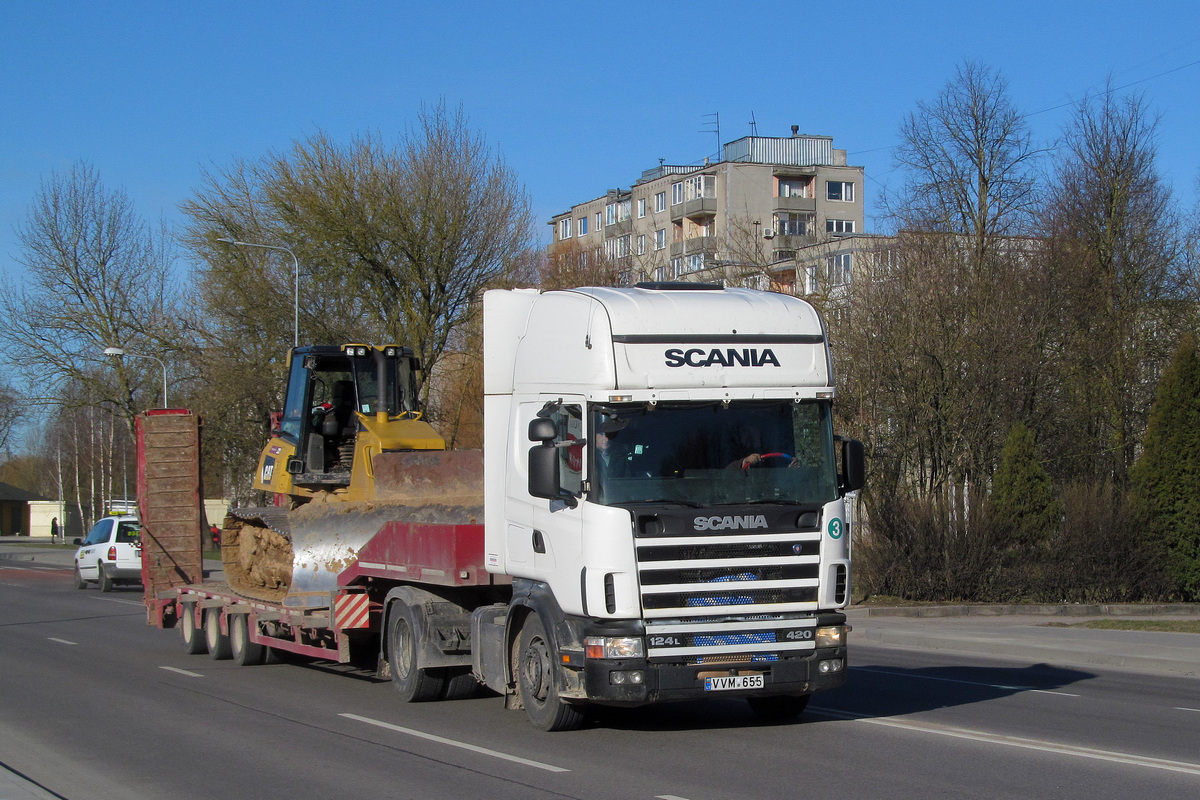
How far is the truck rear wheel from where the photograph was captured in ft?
51.1

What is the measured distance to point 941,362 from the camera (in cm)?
2591

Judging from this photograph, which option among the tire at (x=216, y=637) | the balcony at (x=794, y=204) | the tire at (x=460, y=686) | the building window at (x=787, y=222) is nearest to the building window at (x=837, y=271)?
the tire at (x=216, y=637)

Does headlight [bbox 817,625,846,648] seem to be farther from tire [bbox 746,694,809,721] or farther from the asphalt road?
tire [bbox 746,694,809,721]

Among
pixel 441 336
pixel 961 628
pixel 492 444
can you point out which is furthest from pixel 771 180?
pixel 492 444

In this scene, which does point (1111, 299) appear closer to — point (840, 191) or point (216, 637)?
point (216, 637)

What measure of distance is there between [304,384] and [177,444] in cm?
194

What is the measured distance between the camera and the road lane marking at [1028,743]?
8625mm

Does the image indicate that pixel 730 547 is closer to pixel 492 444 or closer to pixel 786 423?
pixel 786 423

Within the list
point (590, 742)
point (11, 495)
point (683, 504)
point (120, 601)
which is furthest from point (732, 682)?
point (11, 495)

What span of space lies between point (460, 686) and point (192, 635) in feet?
20.0

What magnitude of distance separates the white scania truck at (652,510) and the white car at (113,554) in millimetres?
21248

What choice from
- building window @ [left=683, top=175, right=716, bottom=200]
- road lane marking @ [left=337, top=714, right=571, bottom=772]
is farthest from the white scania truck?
building window @ [left=683, top=175, right=716, bottom=200]

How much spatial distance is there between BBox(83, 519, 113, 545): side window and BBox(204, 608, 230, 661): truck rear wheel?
51.5 feet

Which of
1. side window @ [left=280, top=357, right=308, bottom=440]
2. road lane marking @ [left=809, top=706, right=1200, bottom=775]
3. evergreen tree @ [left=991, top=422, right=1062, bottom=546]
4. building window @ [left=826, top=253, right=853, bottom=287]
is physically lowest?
road lane marking @ [left=809, top=706, right=1200, bottom=775]
